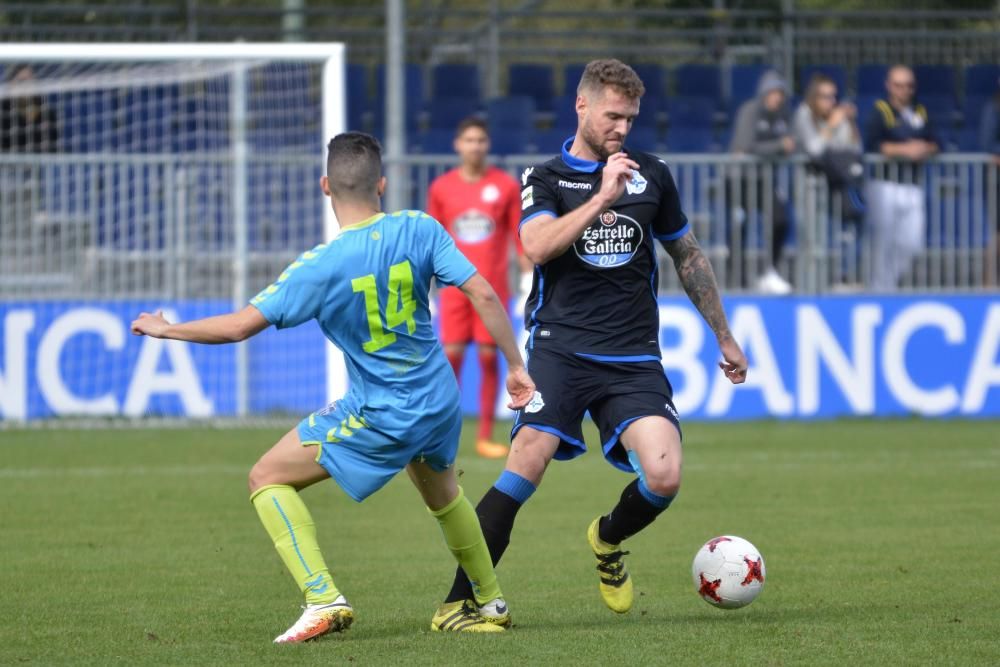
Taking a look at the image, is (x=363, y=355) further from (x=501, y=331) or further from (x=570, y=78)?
(x=570, y=78)

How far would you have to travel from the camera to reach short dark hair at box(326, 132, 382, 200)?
5539mm

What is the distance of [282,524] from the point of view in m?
5.54

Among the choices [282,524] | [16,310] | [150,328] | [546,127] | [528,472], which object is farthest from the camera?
[546,127]

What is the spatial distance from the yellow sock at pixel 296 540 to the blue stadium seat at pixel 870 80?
14785 mm

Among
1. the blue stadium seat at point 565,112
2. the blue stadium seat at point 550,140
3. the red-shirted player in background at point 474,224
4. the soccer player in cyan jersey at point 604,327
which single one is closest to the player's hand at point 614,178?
the soccer player in cyan jersey at point 604,327

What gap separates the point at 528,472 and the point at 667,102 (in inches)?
500

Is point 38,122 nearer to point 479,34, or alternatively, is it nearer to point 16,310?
point 16,310

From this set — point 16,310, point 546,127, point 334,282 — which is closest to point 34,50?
point 16,310

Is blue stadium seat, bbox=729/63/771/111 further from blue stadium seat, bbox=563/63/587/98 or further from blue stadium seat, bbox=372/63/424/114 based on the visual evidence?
blue stadium seat, bbox=372/63/424/114

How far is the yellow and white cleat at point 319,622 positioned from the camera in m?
5.47

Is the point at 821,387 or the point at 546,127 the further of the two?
the point at 546,127

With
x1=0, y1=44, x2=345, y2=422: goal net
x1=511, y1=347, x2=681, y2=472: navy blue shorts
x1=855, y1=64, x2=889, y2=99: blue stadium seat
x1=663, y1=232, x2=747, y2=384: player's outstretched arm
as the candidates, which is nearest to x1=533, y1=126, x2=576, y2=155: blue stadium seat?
x1=0, y1=44, x2=345, y2=422: goal net

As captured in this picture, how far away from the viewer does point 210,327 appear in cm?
529

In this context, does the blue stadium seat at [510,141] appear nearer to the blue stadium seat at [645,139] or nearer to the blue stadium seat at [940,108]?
the blue stadium seat at [645,139]
